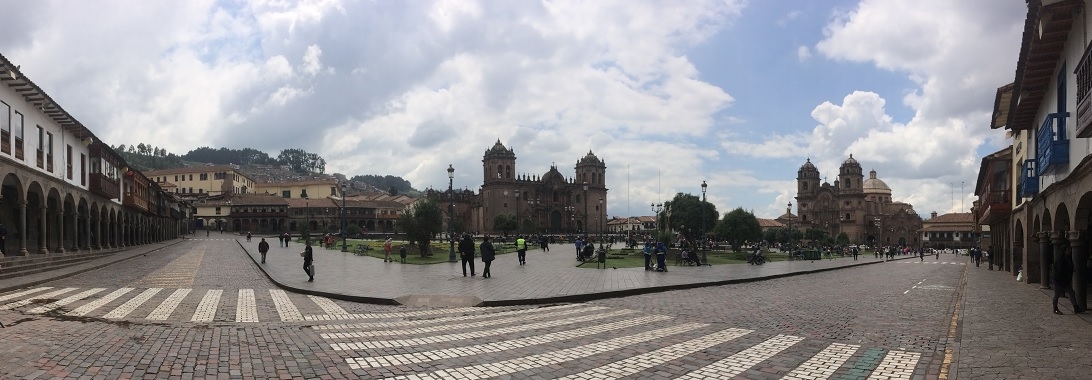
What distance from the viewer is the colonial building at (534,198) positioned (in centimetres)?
10806

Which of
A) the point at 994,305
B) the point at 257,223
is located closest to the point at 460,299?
the point at 994,305

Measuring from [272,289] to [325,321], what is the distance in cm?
718

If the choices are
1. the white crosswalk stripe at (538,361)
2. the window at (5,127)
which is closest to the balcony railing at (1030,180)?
the white crosswalk stripe at (538,361)

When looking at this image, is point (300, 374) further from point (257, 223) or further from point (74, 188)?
point (257, 223)

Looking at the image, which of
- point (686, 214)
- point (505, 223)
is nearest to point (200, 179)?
point (505, 223)

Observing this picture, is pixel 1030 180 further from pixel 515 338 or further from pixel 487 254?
pixel 515 338

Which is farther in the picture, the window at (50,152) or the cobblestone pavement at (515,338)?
the window at (50,152)

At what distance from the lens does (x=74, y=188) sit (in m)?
29.2

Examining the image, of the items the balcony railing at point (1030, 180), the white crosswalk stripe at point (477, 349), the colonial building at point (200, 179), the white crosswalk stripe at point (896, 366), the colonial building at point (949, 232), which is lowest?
the colonial building at point (949, 232)

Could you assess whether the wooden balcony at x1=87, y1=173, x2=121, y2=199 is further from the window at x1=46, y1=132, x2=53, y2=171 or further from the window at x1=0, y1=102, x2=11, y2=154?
the window at x1=0, y1=102, x2=11, y2=154

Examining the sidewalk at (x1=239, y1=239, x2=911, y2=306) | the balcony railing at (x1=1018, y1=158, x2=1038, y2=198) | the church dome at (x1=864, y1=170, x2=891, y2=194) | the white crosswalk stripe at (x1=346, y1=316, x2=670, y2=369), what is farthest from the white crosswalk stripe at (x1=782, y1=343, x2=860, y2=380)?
the church dome at (x1=864, y1=170, x2=891, y2=194)

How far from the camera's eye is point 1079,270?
40.4 ft

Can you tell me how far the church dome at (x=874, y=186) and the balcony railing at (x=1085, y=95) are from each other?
405 feet

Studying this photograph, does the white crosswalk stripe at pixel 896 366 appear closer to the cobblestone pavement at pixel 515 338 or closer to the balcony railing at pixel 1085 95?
the cobblestone pavement at pixel 515 338
